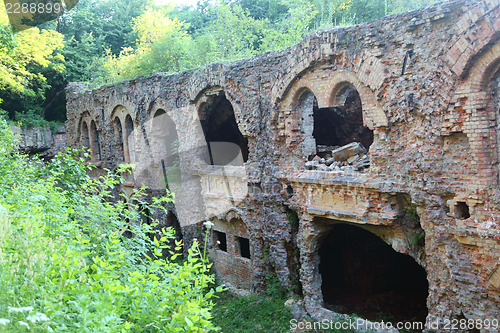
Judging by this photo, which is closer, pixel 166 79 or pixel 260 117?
pixel 260 117

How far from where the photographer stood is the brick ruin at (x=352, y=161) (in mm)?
6875

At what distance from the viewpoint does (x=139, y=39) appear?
25.1m

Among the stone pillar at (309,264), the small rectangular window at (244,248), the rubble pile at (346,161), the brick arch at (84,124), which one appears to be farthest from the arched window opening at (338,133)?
the brick arch at (84,124)

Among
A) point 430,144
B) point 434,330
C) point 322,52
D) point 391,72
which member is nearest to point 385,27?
point 391,72

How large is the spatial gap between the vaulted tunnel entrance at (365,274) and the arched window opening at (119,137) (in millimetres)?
9883

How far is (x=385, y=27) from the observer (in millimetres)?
7852

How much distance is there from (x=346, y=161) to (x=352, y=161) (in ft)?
0.62

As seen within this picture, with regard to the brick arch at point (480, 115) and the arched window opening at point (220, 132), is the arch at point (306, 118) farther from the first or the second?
the brick arch at point (480, 115)

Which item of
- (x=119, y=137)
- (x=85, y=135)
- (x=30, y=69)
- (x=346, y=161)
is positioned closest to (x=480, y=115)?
(x=346, y=161)

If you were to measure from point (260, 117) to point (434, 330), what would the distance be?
5930mm

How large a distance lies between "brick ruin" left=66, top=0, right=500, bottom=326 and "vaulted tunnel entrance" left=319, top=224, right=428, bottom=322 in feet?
0.12

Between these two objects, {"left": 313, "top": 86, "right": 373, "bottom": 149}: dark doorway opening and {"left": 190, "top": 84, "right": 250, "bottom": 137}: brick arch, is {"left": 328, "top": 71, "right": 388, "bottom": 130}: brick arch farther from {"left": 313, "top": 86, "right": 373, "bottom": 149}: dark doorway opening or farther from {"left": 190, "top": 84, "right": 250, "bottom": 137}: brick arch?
{"left": 313, "top": 86, "right": 373, "bottom": 149}: dark doorway opening

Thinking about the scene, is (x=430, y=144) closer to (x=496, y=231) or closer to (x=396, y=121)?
(x=396, y=121)

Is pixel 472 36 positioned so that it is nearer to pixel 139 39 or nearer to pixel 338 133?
pixel 338 133
